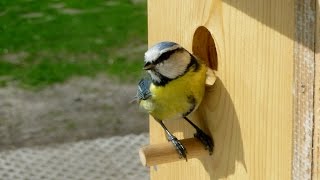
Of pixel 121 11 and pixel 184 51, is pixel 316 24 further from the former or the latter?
pixel 121 11

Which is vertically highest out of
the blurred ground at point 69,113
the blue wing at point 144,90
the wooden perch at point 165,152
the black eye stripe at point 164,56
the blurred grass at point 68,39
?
the black eye stripe at point 164,56

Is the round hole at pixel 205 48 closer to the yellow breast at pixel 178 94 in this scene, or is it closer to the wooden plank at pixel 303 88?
the yellow breast at pixel 178 94

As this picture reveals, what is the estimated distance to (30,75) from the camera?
5.06 m

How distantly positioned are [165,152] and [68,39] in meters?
4.08

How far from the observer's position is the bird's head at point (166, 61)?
1.58 m

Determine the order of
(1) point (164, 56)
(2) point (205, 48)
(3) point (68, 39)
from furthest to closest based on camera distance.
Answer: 1. (3) point (68, 39)
2. (2) point (205, 48)
3. (1) point (164, 56)

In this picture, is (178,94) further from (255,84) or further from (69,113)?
(69,113)

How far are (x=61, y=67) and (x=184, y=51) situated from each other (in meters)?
3.61

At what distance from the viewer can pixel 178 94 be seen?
164 cm

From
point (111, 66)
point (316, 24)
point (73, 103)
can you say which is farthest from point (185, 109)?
point (111, 66)

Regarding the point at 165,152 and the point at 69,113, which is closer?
the point at 165,152

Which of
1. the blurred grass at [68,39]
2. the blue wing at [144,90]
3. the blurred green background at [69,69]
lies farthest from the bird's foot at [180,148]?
the blurred grass at [68,39]

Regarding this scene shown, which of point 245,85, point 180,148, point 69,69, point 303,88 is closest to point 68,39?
point 69,69

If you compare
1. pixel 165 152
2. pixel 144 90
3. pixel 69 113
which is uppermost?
pixel 144 90
